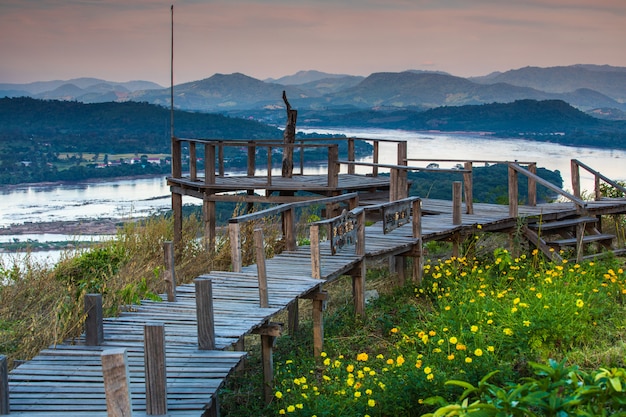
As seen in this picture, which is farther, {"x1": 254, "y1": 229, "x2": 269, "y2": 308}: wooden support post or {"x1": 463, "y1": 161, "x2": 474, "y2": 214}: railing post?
{"x1": 463, "y1": 161, "x2": 474, "y2": 214}: railing post

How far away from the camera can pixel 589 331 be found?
726 cm

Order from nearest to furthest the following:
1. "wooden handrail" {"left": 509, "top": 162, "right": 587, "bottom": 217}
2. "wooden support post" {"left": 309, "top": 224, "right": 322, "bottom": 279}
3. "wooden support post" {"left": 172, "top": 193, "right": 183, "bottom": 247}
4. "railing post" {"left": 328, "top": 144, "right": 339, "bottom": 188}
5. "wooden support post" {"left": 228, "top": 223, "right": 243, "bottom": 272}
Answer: "wooden support post" {"left": 228, "top": 223, "right": 243, "bottom": 272}
"wooden support post" {"left": 309, "top": 224, "right": 322, "bottom": 279}
"wooden handrail" {"left": 509, "top": 162, "right": 587, "bottom": 217}
"railing post" {"left": 328, "top": 144, "right": 339, "bottom": 188}
"wooden support post" {"left": 172, "top": 193, "right": 183, "bottom": 247}

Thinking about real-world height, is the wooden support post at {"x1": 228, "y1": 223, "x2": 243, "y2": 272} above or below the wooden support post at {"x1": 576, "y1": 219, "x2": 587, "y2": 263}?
above

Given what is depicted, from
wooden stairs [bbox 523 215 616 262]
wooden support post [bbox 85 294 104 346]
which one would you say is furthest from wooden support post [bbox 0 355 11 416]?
wooden stairs [bbox 523 215 616 262]

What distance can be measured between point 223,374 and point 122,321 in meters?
1.64

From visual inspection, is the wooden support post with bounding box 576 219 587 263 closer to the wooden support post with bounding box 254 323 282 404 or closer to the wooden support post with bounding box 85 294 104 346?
the wooden support post with bounding box 254 323 282 404

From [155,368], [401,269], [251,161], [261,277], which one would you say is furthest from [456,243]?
[155,368]

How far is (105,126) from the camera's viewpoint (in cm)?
4453

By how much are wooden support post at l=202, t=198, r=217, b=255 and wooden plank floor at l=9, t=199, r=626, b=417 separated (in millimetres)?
3641

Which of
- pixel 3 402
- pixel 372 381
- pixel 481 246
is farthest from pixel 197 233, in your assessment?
pixel 3 402

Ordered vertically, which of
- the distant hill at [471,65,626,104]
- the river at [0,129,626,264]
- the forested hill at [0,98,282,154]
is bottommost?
the river at [0,129,626,264]

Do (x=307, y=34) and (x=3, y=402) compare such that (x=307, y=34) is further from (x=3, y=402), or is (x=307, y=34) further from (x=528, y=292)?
(x=3, y=402)

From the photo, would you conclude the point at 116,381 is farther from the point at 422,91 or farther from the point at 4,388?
the point at 422,91

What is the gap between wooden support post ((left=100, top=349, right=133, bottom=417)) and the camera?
4.04 m
